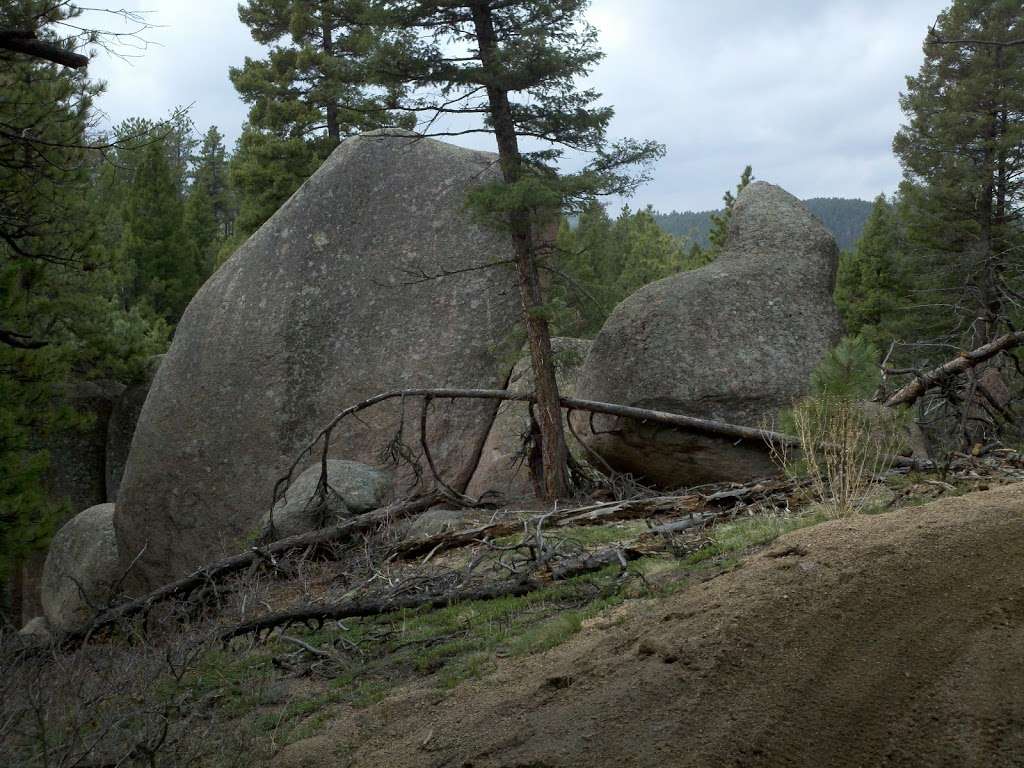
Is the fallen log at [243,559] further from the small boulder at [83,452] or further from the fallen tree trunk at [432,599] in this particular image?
the small boulder at [83,452]

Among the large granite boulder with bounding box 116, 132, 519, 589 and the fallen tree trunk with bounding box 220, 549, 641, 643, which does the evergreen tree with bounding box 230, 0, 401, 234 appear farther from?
the fallen tree trunk with bounding box 220, 549, 641, 643

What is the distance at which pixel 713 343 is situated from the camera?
416 inches

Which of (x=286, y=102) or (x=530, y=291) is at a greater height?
(x=286, y=102)

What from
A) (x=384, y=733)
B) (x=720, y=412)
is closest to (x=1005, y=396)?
(x=720, y=412)

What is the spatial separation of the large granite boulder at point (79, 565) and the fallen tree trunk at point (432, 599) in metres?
8.92

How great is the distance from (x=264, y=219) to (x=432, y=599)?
18.2 metres

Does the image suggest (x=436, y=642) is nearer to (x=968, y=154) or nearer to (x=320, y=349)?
(x=320, y=349)

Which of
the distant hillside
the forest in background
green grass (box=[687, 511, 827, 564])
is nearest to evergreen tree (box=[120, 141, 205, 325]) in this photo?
the forest in background

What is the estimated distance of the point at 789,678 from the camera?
12.1ft

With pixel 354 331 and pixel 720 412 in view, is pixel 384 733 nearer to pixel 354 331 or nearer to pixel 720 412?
pixel 720 412

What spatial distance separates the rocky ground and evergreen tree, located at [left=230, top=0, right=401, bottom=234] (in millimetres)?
17851

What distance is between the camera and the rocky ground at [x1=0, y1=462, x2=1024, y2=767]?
344cm

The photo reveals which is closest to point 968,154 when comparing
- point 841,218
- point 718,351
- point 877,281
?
point 877,281

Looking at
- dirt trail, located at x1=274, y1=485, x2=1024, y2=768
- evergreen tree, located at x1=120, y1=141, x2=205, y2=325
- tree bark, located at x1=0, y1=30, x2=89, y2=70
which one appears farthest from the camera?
evergreen tree, located at x1=120, y1=141, x2=205, y2=325
